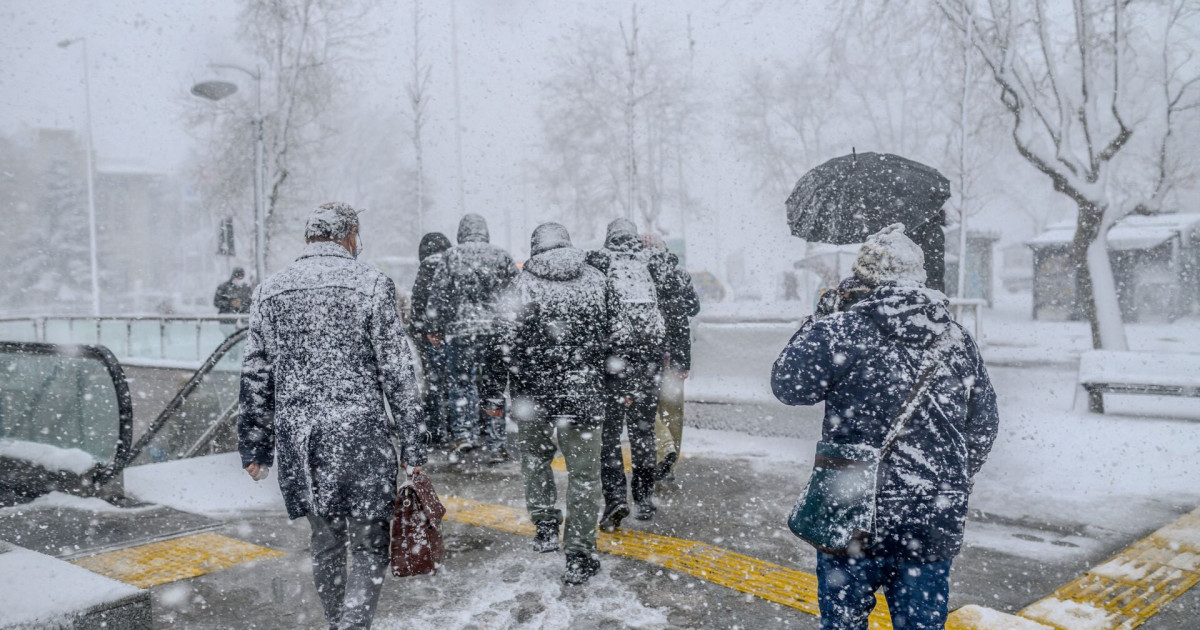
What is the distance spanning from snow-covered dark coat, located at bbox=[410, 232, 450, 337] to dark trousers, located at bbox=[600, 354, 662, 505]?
106 inches

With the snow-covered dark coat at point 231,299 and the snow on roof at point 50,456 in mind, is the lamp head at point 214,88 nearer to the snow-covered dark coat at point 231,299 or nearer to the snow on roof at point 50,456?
the snow-covered dark coat at point 231,299

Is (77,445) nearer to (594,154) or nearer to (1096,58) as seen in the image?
(1096,58)

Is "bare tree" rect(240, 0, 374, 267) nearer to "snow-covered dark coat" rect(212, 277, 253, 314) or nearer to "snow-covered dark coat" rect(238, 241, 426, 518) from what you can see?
"snow-covered dark coat" rect(212, 277, 253, 314)

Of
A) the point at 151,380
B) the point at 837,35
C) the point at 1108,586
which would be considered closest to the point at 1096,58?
the point at 837,35

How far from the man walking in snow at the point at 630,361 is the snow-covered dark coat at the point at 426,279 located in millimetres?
2595

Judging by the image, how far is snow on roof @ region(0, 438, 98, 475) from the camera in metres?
5.79

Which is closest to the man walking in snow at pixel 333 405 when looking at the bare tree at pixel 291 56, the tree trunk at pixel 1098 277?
the tree trunk at pixel 1098 277

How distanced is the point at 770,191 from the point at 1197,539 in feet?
111

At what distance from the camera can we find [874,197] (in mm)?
5484

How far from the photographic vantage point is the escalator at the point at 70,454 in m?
5.12

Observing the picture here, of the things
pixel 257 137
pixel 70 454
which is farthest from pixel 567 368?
pixel 257 137

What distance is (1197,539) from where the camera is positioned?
4711 millimetres

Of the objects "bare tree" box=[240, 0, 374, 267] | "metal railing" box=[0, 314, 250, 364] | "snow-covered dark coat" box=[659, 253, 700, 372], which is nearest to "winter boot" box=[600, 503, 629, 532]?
"snow-covered dark coat" box=[659, 253, 700, 372]

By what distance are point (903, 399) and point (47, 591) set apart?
3027 mm
